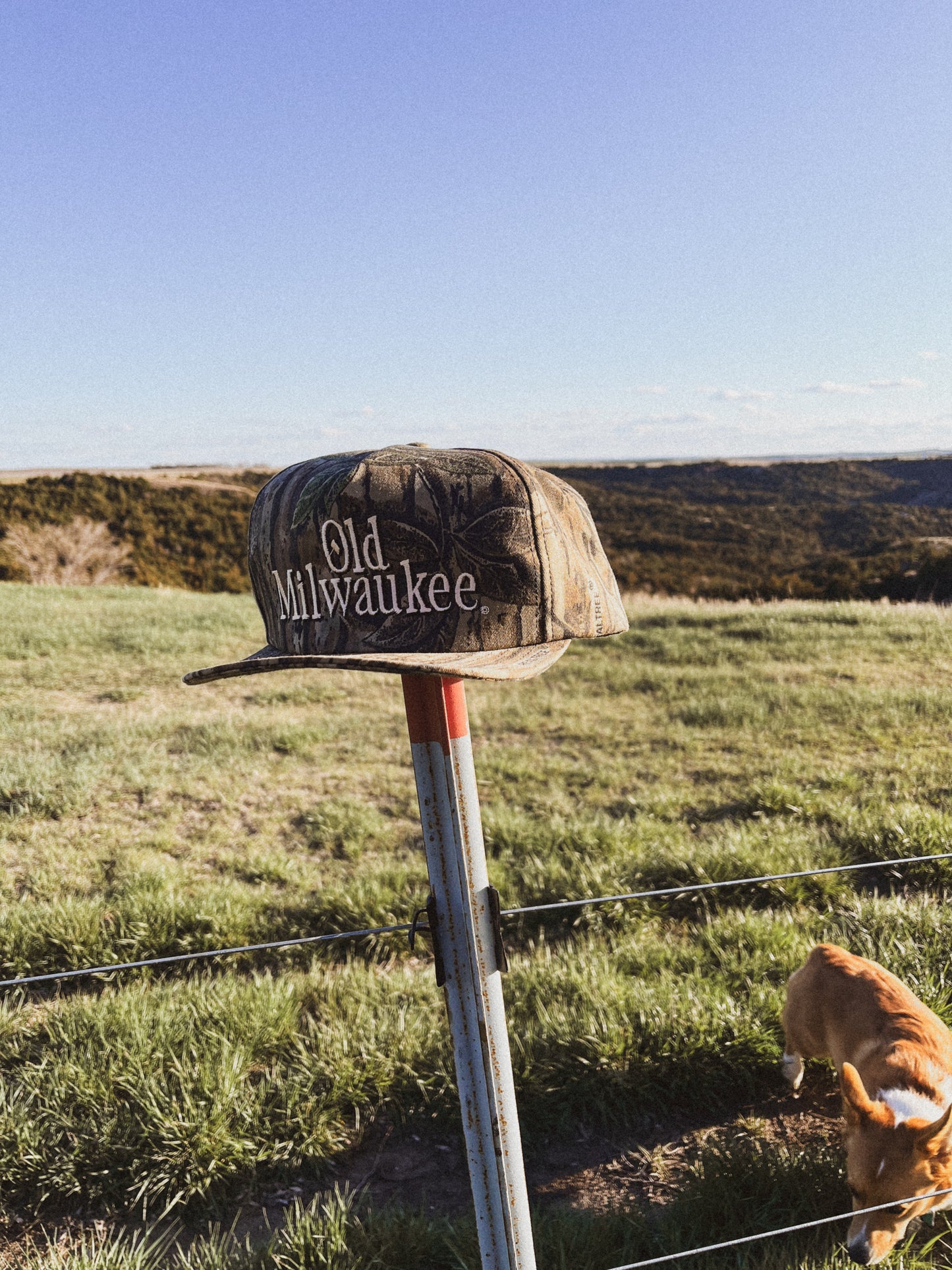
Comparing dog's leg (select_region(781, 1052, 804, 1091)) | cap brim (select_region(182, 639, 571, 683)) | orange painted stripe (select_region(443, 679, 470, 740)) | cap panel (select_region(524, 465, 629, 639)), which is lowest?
dog's leg (select_region(781, 1052, 804, 1091))

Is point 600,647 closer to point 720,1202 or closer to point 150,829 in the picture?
point 150,829

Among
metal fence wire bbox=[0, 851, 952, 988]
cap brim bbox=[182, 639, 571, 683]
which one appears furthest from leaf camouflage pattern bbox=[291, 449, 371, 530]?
metal fence wire bbox=[0, 851, 952, 988]

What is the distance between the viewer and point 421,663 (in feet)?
3.67

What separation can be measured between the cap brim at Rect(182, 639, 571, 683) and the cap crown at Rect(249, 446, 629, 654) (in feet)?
0.09

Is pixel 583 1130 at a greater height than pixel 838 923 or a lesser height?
lesser

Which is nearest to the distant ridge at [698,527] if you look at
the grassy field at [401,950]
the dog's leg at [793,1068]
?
the grassy field at [401,950]

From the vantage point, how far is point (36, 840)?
507 cm

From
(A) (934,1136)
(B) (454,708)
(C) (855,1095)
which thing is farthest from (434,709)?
(A) (934,1136)

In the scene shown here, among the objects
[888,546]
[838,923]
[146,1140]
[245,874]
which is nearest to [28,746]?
[245,874]

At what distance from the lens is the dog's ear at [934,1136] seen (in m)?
1.93

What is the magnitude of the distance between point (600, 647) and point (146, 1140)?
8.79 m

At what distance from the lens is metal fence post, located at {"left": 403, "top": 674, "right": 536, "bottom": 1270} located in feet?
4.46

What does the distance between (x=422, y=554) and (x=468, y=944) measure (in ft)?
2.36

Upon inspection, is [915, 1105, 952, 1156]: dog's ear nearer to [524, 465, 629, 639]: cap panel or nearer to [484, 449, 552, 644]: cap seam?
[524, 465, 629, 639]: cap panel
